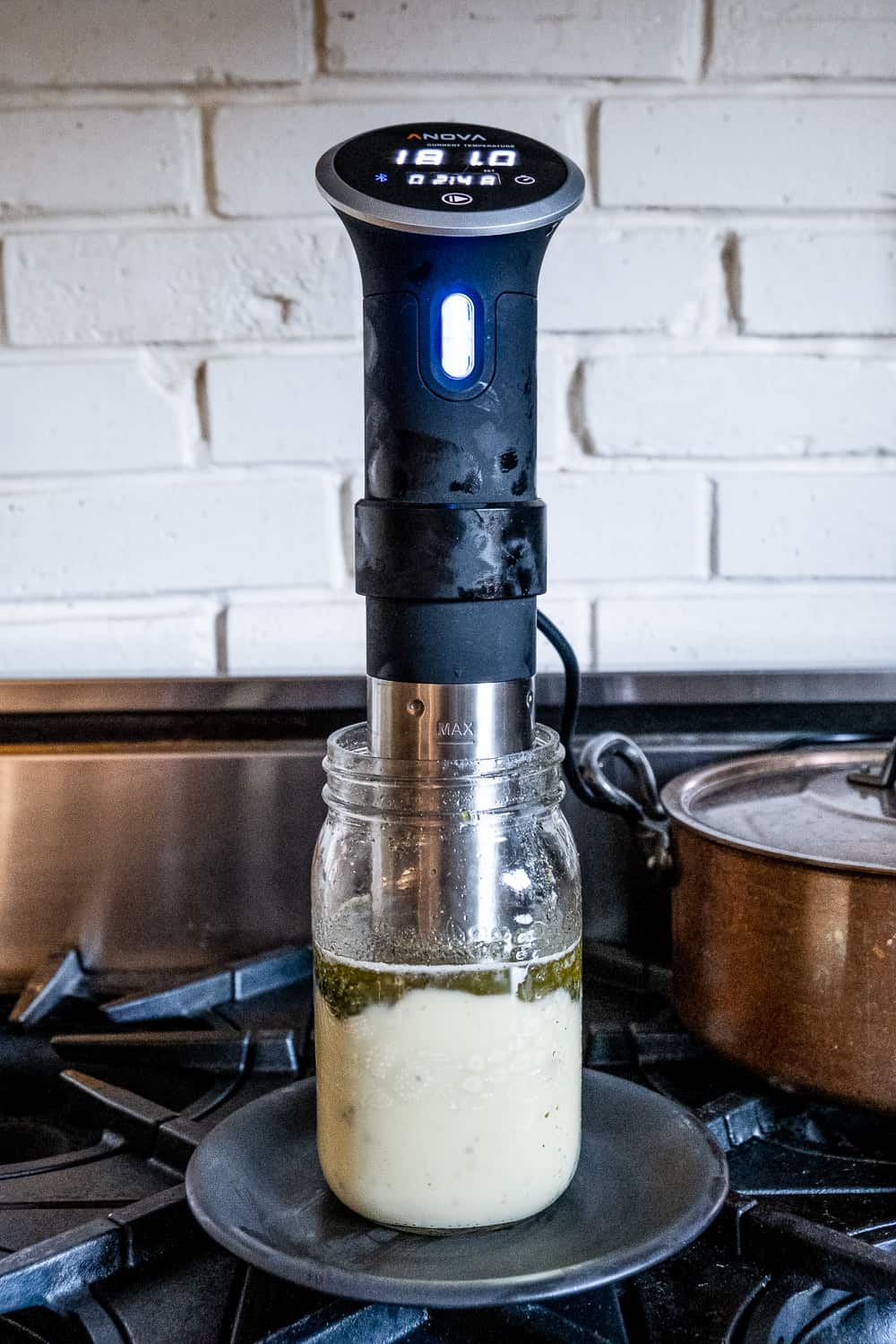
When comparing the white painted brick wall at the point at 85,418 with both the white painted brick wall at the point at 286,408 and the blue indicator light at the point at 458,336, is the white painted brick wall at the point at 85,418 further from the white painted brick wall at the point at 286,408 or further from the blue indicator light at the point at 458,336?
the blue indicator light at the point at 458,336

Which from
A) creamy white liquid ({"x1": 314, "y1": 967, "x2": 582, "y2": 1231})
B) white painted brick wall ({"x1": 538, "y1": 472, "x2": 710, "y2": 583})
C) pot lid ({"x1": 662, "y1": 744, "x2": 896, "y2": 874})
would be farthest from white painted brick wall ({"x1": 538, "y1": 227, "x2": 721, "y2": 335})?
creamy white liquid ({"x1": 314, "y1": 967, "x2": 582, "y2": 1231})

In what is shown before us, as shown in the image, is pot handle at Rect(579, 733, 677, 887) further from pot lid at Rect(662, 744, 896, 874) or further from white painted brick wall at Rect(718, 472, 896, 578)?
white painted brick wall at Rect(718, 472, 896, 578)

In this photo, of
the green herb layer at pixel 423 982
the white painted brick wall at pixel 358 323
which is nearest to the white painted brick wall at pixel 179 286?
the white painted brick wall at pixel 358 323

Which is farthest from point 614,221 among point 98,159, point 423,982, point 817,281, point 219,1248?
point 219,1248

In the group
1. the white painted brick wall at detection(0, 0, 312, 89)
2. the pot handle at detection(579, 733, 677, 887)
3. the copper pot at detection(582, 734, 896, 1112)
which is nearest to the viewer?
the copper pot at detection(582, 734, 896, 1112)

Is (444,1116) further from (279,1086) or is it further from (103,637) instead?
(103,637)

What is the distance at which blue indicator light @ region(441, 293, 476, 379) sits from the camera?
1.64 feet

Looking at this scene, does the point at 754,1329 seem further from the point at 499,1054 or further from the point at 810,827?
the point at 810,827

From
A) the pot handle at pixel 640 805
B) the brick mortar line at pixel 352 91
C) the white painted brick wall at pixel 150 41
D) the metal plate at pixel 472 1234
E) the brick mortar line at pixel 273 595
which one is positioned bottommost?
the metal plate at pixel 472 1234

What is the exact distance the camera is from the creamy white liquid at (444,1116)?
0.52 m

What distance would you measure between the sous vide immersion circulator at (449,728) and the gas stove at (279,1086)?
61 mm

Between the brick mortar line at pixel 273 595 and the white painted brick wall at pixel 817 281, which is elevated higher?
the white painted brick wall at pixel 817 281

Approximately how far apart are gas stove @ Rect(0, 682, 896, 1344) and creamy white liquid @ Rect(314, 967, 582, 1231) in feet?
0.14

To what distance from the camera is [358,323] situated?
0.87 metres
